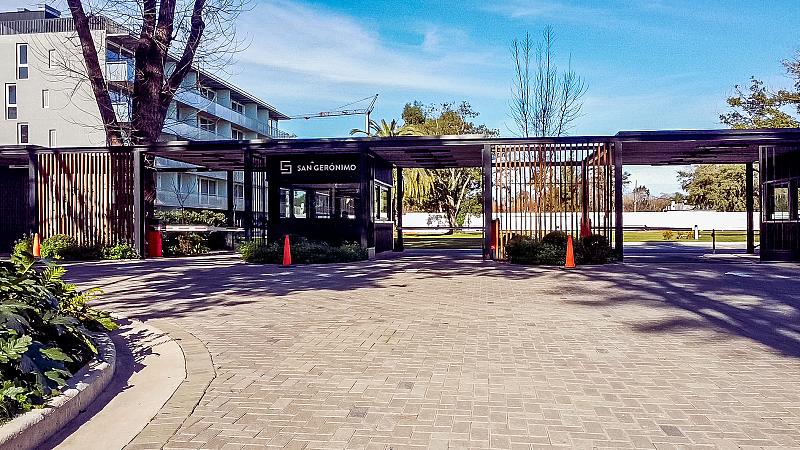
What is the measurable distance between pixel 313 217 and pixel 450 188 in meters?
33.0

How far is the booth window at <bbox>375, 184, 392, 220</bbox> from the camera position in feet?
69.4

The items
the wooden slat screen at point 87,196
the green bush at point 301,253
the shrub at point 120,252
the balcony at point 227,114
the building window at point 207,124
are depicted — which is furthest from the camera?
the building window at point 207,124

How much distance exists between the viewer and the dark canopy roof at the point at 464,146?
16.7 metres

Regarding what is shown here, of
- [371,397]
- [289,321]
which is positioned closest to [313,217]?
[289,321]

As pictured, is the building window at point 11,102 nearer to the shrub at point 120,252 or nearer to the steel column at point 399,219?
the shrub at point 120,252

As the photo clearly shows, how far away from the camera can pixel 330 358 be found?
19.3 feet

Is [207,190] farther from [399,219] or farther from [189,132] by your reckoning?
[399,219]

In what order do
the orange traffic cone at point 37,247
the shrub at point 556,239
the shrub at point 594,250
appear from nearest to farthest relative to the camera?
the shrub at point 594,250
the shrub at point 556,239
the orange traffic cone at point 37,247

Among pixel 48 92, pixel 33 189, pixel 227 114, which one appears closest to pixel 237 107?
pixel 227 114

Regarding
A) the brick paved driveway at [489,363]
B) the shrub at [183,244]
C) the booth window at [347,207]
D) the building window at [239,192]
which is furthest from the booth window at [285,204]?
the building window at [239,192]

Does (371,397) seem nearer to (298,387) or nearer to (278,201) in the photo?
(298,387)

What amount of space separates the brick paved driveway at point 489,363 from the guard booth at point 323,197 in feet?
24.6

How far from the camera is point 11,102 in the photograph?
43.9 metres

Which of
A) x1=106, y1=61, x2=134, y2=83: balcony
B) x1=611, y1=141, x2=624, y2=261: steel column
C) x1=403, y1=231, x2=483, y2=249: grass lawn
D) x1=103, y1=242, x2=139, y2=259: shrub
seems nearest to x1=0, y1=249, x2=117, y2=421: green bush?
x1=103, y1=242, x2=139, y2=259: shrub
